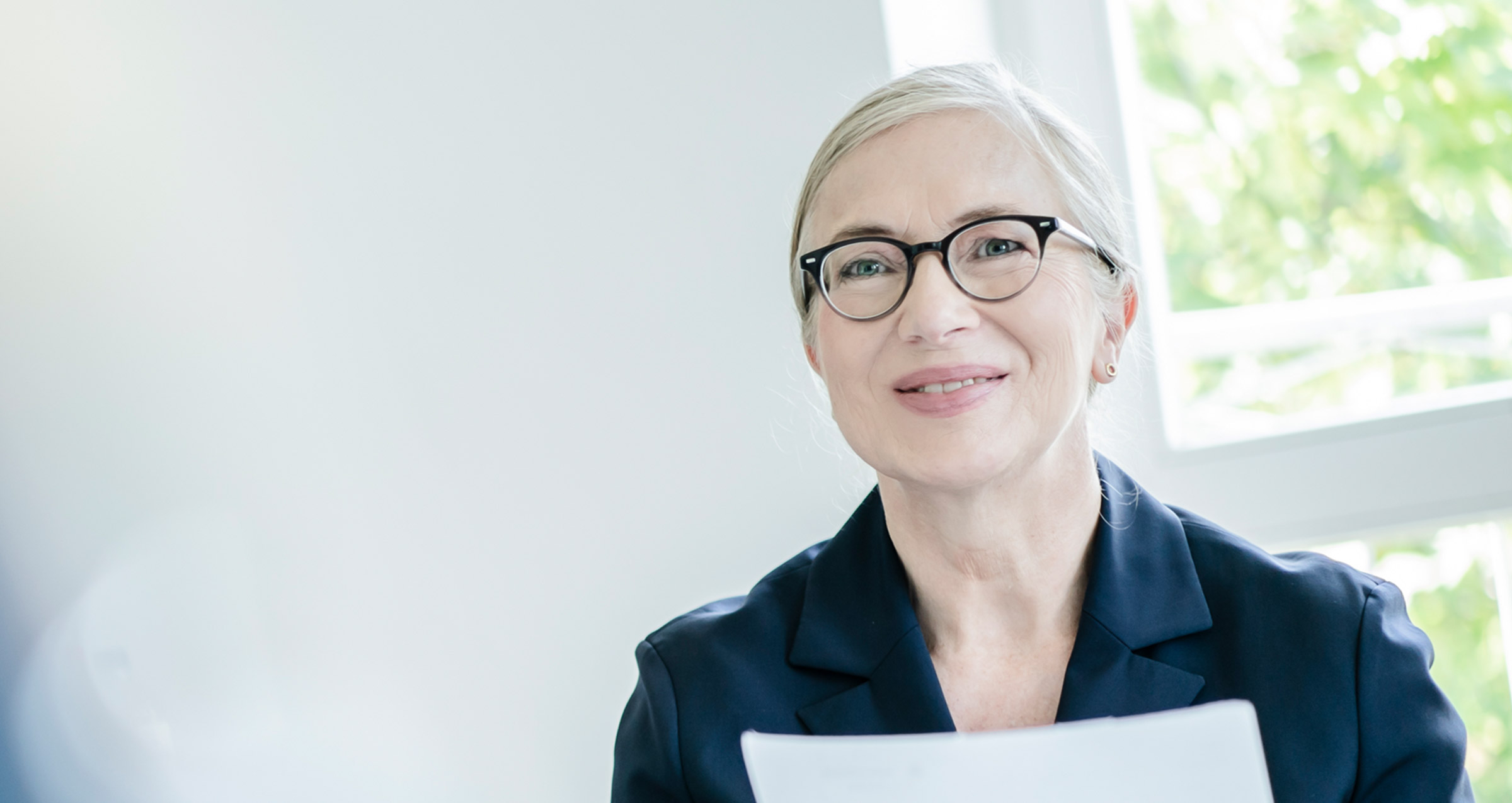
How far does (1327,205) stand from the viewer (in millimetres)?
2012

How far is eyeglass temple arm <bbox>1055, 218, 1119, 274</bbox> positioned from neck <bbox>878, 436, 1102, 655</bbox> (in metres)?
0.20

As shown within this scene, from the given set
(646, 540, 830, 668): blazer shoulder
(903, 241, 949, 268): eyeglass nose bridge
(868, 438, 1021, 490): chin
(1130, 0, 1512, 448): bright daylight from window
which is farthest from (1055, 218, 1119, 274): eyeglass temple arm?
(1130, 0, 1512, 448): bright daylight from window

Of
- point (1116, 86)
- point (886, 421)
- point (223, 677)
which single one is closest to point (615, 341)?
point (886, 421)

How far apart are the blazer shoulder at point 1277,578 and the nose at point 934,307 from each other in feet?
1.29

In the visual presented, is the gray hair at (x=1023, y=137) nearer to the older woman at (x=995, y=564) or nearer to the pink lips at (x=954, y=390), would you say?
the older woman at (x=995, y=564)

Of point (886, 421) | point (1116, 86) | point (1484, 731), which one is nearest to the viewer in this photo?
point (886, 421)

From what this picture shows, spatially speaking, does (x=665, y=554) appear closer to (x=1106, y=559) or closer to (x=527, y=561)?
(x=527, y=561)

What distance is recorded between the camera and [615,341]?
1693 mm

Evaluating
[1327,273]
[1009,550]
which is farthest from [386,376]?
[1327,273]

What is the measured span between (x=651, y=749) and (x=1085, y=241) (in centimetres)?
73

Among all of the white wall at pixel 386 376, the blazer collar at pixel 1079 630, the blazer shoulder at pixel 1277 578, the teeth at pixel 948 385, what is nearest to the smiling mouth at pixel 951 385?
the teeth at pixel 948 385

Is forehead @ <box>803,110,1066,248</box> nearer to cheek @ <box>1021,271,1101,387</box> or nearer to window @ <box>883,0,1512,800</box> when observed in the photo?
cheek @ <box>1021,271,1101,387</box>

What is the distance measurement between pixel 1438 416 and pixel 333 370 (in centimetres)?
190

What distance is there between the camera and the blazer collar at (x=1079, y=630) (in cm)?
111
